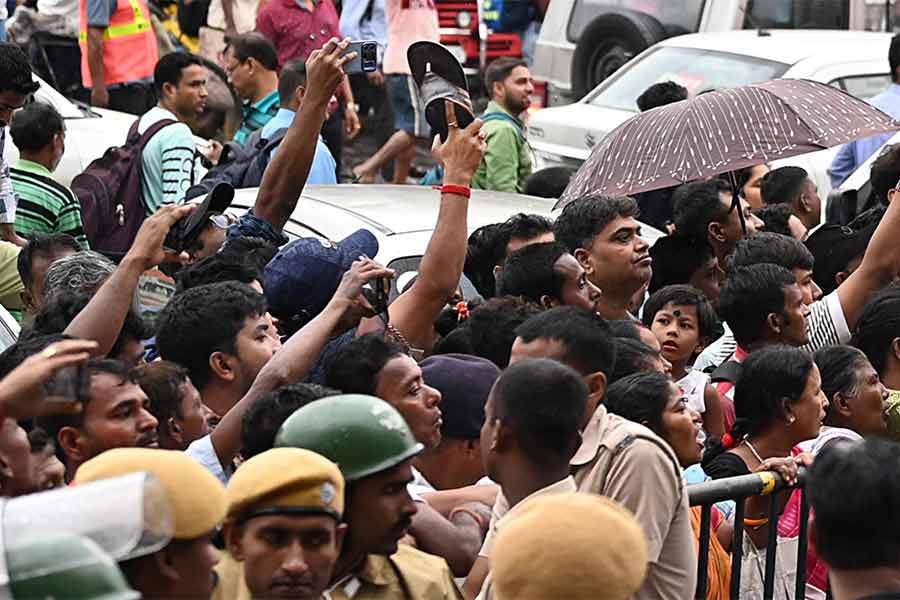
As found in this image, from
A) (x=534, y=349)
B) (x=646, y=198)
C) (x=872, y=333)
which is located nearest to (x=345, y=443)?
(x=534, y=349)

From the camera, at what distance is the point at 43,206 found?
8.55 m

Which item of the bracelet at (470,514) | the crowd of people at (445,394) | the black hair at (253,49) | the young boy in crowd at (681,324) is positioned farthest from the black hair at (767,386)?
the black hair at (253,49)

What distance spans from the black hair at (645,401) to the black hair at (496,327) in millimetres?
675

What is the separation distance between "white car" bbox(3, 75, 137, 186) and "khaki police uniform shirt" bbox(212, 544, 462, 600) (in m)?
6.96

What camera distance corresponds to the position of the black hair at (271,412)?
4.70 meters

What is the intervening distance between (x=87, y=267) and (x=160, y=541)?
10.8ft

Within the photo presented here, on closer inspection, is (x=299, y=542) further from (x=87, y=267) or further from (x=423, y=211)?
(x=423, y=211)

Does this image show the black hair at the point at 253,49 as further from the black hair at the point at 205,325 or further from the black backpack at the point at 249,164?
the black hair at the point at 205,325

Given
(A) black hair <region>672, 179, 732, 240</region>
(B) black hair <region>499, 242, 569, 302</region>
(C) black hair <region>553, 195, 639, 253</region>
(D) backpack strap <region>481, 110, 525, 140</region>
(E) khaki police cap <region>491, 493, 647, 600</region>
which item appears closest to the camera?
(E) khaki police cap <region>491, 493, 647, 600</region>

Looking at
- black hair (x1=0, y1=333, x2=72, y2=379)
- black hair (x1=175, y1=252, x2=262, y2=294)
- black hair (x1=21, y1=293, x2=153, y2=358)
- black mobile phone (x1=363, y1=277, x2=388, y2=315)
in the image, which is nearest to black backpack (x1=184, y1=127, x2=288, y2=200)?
black hair (x1=175, y1=252, x2=262, y2=294)

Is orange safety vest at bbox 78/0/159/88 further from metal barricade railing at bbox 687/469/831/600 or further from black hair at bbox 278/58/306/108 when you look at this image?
metal barricade railing at bbox 687/469/831/600

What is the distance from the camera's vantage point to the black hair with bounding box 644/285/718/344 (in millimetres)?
7102

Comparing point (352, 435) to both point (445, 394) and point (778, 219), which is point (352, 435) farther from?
point (778, 219)

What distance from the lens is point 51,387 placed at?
4.16 m
